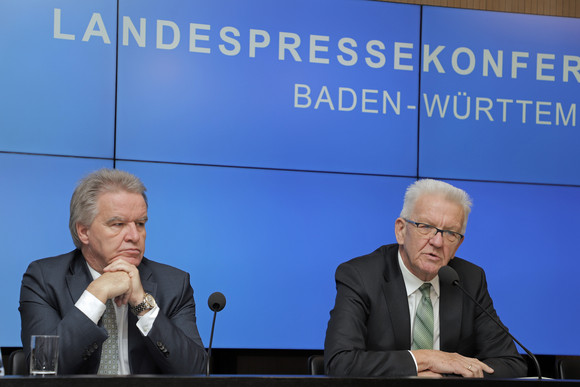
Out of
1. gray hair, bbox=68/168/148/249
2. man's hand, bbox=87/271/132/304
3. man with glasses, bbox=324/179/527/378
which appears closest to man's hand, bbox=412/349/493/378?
man with glasses, bbox=324/179/527/378

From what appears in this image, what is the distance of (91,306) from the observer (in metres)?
2.44

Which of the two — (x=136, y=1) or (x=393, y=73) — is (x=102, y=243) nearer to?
(x=136, y=1)

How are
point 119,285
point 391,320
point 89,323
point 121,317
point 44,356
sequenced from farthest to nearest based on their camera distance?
point 391,320 < point 121,317 < point 119,285 < point 89,323 < point 44,356

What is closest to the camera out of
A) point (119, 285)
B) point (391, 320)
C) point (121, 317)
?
point (119, 285)

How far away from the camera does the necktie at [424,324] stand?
289 cm

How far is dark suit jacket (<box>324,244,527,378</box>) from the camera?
2.74m

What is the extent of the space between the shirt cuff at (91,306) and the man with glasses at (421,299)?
817 mm

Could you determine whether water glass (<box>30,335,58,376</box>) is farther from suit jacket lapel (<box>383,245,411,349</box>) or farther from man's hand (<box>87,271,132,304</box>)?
suit jacket lapel (<box>383,245,411,349</box>)

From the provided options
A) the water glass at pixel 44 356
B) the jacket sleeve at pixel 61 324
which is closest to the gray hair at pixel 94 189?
the jacket sleeve at pixel 61 324

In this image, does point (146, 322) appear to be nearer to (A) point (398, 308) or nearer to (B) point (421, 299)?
(A) point (398, 308)

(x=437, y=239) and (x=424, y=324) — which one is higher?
(x=437, y=239)

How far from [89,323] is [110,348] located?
0.24 m

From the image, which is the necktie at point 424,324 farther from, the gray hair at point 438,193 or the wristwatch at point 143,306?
the wristwatch at point 143,306

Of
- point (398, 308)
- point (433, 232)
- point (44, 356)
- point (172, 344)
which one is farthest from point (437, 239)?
point (44, 356)
